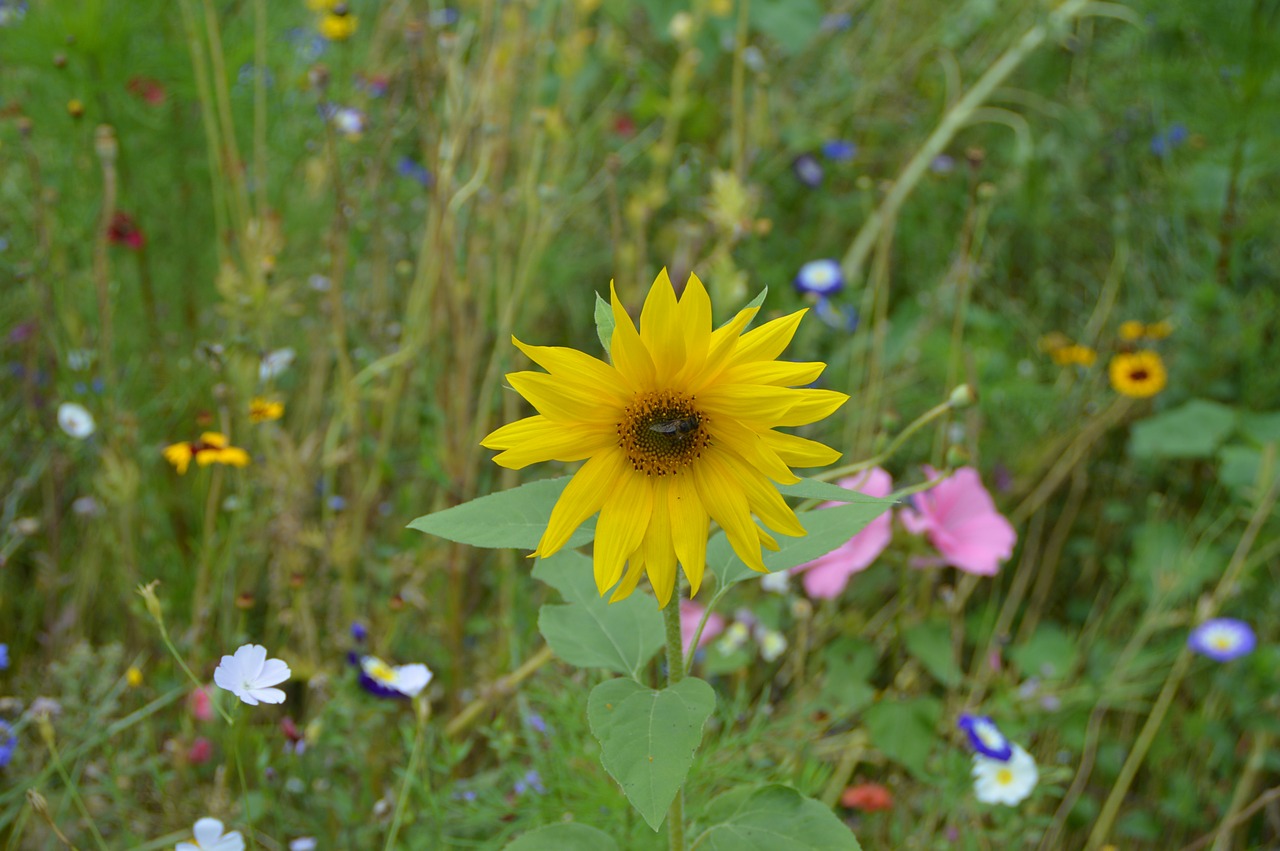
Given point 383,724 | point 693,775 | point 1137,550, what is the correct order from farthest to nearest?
point 1137,550
point 383,724
point 693,775

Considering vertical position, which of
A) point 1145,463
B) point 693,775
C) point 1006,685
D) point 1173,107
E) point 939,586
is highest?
point 1173,107

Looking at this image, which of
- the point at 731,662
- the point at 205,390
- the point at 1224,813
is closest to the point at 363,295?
the point at 205,390

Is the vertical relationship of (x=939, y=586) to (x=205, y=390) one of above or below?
below

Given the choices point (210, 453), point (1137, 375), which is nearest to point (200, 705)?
point (210, 453)

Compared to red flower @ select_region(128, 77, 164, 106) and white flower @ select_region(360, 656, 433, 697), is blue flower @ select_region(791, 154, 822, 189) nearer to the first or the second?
red flower @ select_region(128, 77, 164, 106)

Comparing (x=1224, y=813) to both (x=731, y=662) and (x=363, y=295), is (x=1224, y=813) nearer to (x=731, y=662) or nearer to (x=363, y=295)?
(x=731, y=662)

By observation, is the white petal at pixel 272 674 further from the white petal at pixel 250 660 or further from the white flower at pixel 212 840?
the white flower at pixel 212 840

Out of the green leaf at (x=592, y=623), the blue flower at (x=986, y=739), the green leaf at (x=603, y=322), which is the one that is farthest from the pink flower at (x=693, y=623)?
the green leaf at (x=603, y=322)
